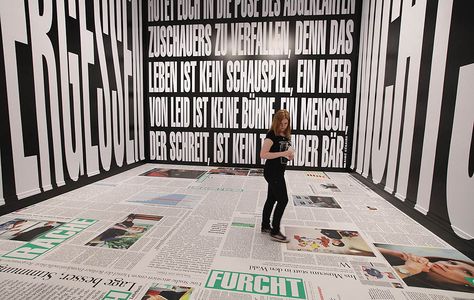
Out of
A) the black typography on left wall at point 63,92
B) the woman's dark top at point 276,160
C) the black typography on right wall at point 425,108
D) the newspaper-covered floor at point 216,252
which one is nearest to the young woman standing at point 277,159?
the woman's dark top at point 276,160

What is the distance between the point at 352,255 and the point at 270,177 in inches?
32.2

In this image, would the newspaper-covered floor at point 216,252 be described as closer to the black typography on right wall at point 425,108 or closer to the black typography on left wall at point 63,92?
the black typography on right wall at point 425,108

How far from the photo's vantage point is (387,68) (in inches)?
145

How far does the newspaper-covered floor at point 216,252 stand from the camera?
1592mm

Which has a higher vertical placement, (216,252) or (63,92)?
(63,92)

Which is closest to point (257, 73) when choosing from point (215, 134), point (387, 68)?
point (215, 134)

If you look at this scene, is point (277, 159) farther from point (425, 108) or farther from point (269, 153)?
point (425, 108)

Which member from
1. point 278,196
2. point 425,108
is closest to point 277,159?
point 278,196

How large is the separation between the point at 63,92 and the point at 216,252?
2828mm

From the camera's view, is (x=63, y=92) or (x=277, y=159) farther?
(x=63, y=92)

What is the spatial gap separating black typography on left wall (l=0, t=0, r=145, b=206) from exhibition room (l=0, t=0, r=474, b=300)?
0.07 feet

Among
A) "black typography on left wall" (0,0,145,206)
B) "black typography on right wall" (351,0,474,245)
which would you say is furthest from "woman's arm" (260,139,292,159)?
"black typography on left wall" (0,0,145,206)

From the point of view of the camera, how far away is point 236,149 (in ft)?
17.6

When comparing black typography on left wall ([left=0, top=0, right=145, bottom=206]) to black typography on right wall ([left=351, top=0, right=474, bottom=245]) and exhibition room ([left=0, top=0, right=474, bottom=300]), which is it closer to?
exhibition room ([left=0, top=0, right=474, bottom=300])
